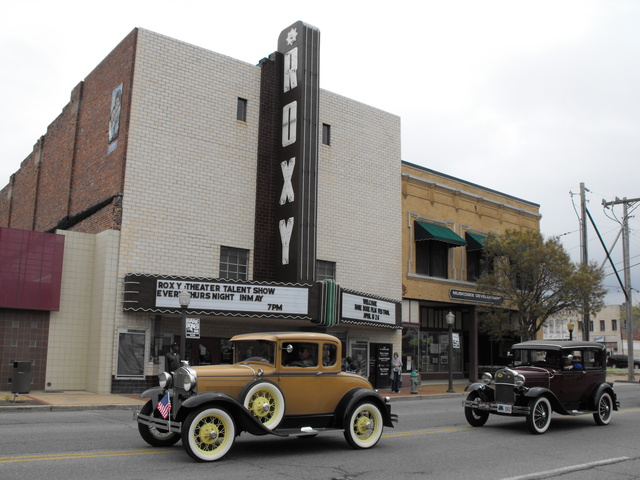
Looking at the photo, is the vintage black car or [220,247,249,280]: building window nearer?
the vintage black car

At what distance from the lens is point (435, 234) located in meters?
31.0

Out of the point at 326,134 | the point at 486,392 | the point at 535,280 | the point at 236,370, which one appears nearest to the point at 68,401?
the point at 236,370

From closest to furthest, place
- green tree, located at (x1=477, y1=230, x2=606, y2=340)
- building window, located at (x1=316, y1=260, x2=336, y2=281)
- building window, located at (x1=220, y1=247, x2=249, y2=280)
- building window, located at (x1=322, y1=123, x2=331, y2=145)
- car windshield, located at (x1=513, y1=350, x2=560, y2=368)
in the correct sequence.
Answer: car windshield, located at (x1=513, y1=350, x2=560, y2=368)
building window, located at (x1=220, y1=247, x2=249, y2=280)
building window, located at (x1=316, y1=260, x2=336, y2=281)
building window, located at (x1=322, y1=123, x2=331, y2=145)
green tree, located at (x1=477, y1=230, x2=606, y2=340)

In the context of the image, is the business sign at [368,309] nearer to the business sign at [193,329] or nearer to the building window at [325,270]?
the building window at [325,270]

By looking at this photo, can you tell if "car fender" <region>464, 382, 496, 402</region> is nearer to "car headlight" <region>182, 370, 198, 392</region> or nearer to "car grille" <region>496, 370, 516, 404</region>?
"car grille" <region>496, 370, 516, 404</region>

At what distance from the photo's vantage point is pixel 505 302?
3428 centimetres

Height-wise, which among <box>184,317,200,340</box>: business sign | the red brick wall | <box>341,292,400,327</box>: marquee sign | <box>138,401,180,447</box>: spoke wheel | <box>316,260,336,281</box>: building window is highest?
the red brick wall

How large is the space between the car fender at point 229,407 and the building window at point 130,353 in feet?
42.4

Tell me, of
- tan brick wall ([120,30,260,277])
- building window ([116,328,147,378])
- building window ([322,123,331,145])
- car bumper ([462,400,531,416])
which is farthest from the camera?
building window ([322,123,331,145])

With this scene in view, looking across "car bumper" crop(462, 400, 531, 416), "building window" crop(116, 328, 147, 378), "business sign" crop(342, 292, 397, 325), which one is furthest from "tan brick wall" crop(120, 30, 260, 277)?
"car bumper" crop(462, 400, 531, 416)

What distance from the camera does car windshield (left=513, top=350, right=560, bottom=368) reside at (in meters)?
14.6

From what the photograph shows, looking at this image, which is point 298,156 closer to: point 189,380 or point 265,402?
point 265,402

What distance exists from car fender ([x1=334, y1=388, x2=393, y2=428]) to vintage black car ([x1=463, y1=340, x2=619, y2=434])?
3583 millimetres

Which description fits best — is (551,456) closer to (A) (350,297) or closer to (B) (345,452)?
(B) (345,452)
